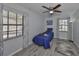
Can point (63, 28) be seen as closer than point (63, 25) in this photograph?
No

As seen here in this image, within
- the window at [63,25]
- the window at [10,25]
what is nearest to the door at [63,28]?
the window at [63,25]

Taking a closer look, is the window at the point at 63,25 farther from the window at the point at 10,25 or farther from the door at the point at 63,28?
the window at the point at 10,25

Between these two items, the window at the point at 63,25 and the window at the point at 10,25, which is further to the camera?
the window at the point at 63,25

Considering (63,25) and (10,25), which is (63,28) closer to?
(63,25)

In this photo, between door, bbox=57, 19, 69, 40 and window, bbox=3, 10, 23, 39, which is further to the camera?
door, bbox=57, 19, 69, 40

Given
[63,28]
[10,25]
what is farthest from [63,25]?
[10,25]

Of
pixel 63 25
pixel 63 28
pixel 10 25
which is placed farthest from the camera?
pixel 63 28

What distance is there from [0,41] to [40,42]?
3.13 metres

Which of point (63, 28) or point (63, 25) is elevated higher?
point (63, 25)

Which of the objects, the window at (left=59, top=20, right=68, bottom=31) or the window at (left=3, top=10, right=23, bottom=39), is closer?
the window at (left=3, top=10, right=23, bottom=39)

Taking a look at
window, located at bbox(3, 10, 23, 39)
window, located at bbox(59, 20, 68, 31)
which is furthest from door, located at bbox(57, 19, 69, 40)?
window, located at bbox(3, 10, 23, 39)

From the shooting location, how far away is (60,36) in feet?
34.2

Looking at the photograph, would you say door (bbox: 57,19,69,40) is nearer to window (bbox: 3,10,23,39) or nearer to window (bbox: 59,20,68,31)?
window (bbox: 59,20,68,31)

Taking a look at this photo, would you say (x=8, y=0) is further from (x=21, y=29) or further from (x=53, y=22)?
(x=53, y=22)
